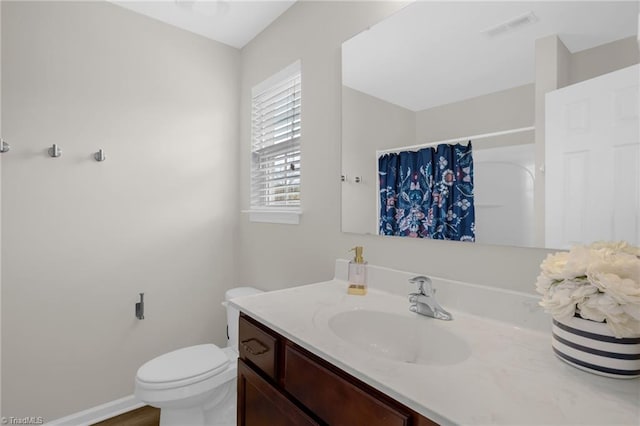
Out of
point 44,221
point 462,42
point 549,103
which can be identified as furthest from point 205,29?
point 549,103

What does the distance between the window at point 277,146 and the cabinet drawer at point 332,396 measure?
1.02 metres

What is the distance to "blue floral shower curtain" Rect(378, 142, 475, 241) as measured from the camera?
109 cm

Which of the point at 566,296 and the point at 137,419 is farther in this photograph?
the point at 137,419

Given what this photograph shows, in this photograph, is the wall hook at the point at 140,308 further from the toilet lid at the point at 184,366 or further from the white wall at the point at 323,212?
the white wall at the point at 323,212

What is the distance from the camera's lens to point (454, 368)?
689mm

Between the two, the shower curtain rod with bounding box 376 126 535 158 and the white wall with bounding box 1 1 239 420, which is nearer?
the shower curtain rod with bounding box 376 126 535 158

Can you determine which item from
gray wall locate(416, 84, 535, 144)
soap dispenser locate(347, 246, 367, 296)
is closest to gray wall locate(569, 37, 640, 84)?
gray wall locate(416, 84, 535, 144)

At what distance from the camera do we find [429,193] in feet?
3.89

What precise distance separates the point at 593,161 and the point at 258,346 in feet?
3.61

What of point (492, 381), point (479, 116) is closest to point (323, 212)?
point (479, 116)

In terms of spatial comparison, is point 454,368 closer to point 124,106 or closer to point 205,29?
point 124,106

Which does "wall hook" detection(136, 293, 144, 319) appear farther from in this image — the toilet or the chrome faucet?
the chrome faucet

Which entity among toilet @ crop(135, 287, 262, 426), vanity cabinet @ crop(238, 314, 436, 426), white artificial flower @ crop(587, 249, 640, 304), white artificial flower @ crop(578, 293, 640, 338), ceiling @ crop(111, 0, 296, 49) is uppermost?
ceiling @ crop(111, 0, 296, 49)

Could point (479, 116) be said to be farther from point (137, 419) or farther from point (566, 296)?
point (137, 419)
